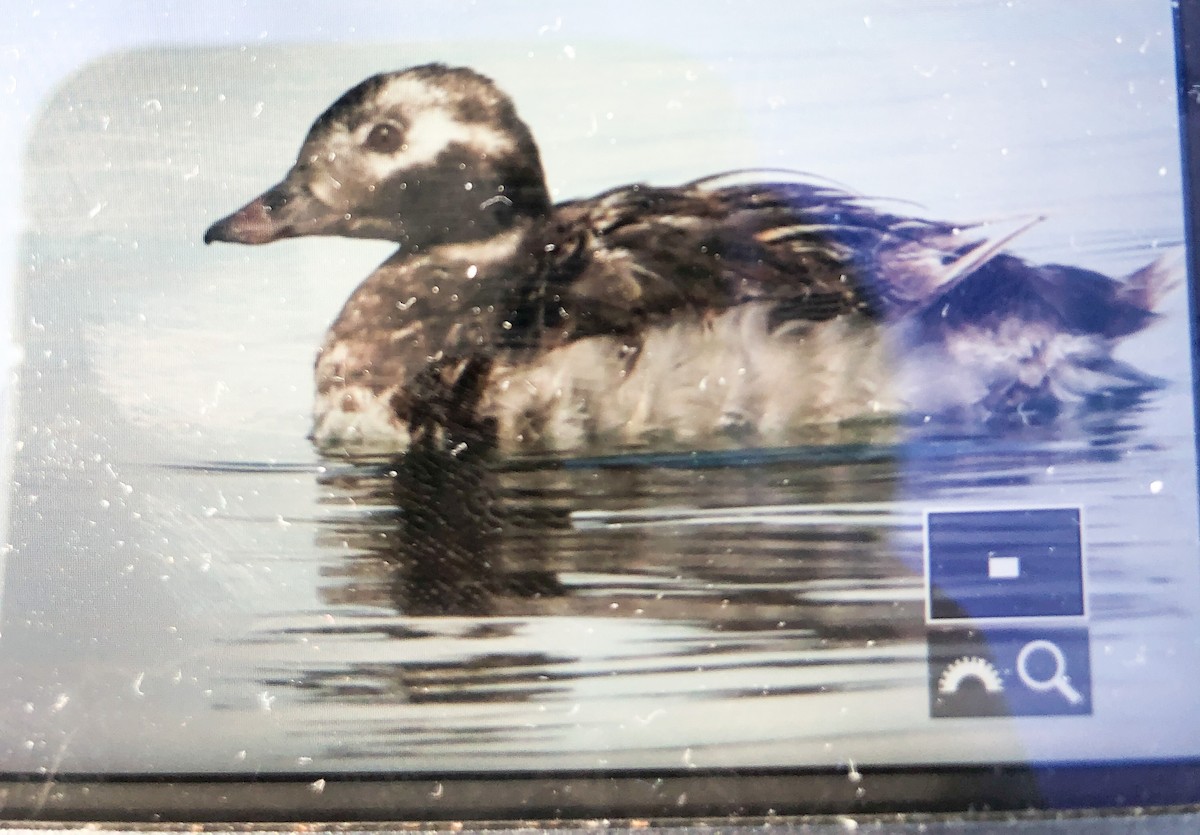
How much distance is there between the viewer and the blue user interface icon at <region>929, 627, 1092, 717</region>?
0.50 metres

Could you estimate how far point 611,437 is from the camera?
517 millimetres

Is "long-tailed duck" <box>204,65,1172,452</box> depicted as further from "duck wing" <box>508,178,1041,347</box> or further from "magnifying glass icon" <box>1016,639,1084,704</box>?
"magnifying glass icon" <box>1016,639,1084,704</box>

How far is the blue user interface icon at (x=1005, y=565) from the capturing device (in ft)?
1.66

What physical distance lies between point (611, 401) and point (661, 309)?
62mm

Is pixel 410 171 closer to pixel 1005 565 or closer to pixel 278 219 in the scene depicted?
pixel 278 219

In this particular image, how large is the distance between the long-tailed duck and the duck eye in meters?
0.02

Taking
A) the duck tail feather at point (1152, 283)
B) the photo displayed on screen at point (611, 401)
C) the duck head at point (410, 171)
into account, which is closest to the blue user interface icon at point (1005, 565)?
the photo displayed on screen at point (611, 401)

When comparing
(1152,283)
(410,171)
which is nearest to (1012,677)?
(1152,283)

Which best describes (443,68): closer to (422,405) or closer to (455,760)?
(422,405)

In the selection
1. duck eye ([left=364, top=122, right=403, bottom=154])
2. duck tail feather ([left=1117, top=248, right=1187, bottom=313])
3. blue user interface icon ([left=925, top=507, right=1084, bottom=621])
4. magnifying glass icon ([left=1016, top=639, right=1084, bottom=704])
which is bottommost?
magnifying glass icon ([left=1016, top=639, right=1084, bottom=704])

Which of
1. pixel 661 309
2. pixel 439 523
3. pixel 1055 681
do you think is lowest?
pixel 1055 681

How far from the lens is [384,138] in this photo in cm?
54

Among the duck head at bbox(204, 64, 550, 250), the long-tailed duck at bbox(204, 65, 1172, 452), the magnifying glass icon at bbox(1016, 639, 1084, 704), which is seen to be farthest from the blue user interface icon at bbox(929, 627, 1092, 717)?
the duck head at bbox(204, 64, 550, 250)

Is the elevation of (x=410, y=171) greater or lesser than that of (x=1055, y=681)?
greater
